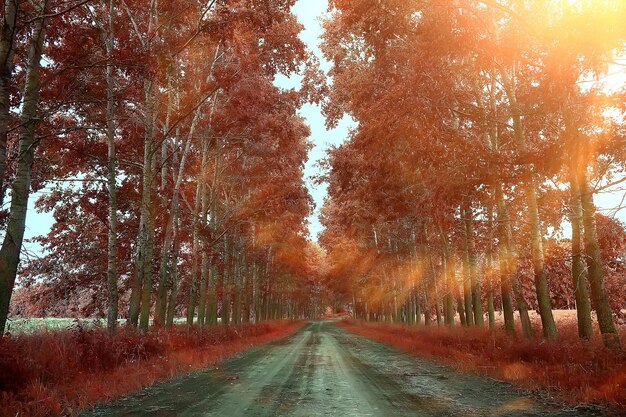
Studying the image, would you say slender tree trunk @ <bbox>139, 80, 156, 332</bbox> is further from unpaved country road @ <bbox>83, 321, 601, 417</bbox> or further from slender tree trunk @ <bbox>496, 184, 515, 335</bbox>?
slender tree trunk @ <bbox>496, 184, 515, 335</bbox>

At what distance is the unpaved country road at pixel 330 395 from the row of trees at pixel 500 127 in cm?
343

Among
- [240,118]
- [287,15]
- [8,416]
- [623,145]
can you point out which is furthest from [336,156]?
[8,416]

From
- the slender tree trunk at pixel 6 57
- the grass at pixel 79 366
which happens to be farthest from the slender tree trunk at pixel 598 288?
the slender tree trunk at pixel 6 57

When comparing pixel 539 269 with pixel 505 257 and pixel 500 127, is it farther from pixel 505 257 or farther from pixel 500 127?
pixel 500 127

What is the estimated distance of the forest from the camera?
9016mm

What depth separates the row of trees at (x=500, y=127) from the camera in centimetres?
1018

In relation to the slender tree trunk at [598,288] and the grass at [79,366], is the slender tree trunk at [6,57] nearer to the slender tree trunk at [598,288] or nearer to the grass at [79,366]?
the grass at [79,366]

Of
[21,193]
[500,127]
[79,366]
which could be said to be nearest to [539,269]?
[500,127]

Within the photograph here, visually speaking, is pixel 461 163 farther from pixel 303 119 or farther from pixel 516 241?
pixel 303 119

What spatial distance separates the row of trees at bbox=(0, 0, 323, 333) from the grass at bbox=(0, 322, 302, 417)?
3.68 ft

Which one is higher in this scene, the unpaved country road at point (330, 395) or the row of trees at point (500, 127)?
the row of trees at point (500, 127)

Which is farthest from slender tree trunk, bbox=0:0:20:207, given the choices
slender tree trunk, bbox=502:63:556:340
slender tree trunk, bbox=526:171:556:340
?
slender tree trunk, bbox=526:171:556:340

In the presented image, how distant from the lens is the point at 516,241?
18938 millimetres

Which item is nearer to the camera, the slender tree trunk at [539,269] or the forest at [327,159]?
the forest at [327,159]
